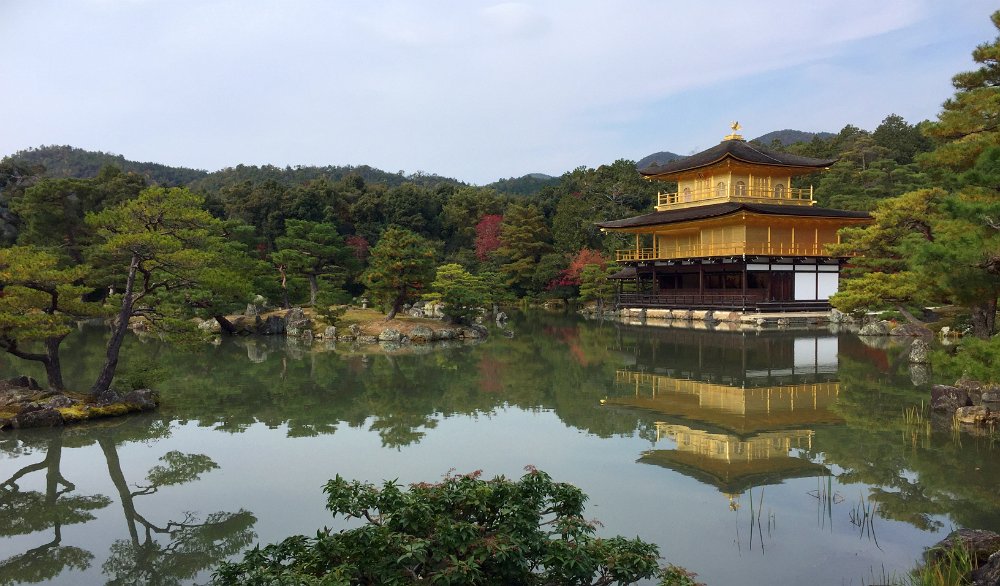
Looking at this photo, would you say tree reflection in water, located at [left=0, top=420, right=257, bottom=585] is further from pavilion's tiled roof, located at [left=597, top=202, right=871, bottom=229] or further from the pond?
pavilion's tiled roof, located at [left=597, top=202, right=871, bottom=229]

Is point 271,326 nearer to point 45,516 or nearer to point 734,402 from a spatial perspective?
point 734,402

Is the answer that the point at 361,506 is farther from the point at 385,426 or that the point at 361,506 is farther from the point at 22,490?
the point at 385,426

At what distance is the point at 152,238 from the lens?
9.95m

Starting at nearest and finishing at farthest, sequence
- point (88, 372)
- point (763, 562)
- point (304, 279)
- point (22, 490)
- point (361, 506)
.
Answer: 1. point (361, 506)
2. point (763, 562)
3. point (22, 490)
4. point (88, 372)
5. point (304, 279)

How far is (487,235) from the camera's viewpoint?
42750 mm

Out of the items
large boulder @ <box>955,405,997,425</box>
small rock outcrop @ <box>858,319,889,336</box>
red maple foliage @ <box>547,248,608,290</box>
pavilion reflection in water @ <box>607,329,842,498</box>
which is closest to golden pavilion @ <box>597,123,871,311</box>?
red maple foliage @ <box>547,248,608,290</box>

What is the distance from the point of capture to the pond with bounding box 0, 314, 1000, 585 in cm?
545

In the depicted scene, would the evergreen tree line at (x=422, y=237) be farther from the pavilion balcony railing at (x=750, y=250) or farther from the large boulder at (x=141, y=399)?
the pavilion balcony railing at (x=750, y=250)

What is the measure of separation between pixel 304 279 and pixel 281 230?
15.7m

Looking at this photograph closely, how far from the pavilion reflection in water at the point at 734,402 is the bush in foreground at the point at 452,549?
310 cm

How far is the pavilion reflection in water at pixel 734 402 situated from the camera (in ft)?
24.8

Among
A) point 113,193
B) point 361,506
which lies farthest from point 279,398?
point 113,193

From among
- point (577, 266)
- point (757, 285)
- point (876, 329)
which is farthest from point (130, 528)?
point (577, 266)

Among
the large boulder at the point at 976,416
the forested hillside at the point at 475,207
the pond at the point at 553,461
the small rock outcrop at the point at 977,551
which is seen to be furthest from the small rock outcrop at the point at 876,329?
the small rock outcrop at the point at 977,551
